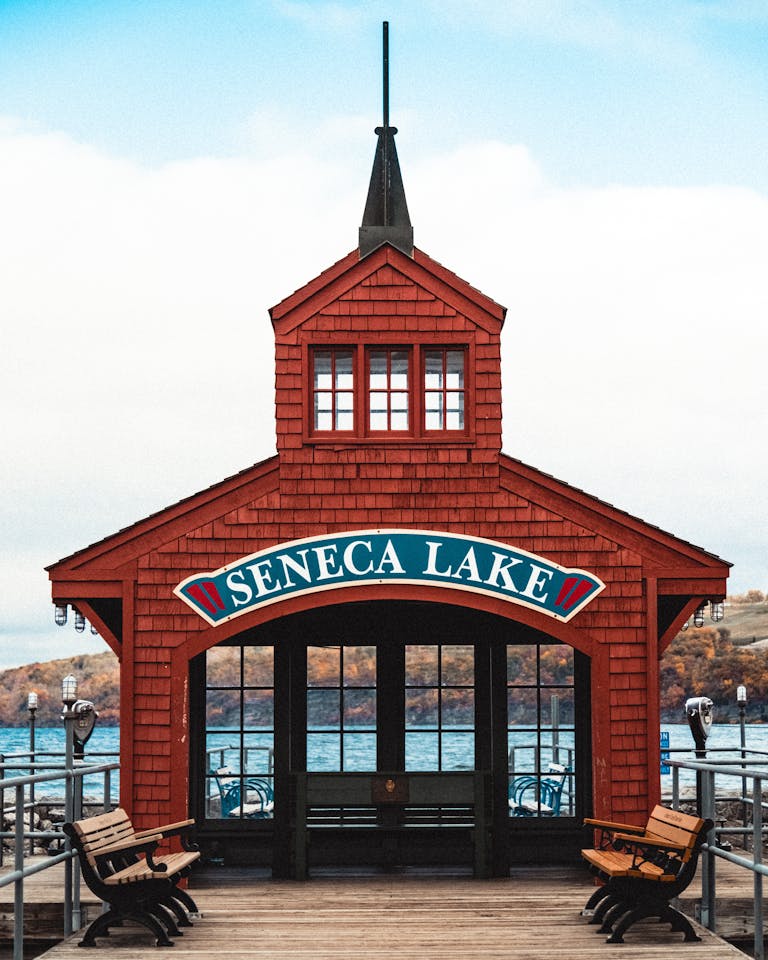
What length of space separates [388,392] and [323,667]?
100 inches

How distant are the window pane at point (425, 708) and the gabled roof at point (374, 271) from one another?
132 inches

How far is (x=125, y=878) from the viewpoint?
30.2 feet

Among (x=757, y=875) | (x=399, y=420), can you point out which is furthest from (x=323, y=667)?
(x=757, y=875)

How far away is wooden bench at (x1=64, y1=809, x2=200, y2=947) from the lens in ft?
30.3

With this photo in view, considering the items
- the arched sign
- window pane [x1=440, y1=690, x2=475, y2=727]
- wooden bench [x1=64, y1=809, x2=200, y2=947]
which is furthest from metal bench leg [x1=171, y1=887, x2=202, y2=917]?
window pane [x1=440, y1=690, x2=475, y2=727]

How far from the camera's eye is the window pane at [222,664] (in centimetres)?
1341

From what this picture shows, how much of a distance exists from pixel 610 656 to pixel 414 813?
2248 millimetres

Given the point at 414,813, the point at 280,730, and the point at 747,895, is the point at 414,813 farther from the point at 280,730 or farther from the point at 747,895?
the point at 747,895

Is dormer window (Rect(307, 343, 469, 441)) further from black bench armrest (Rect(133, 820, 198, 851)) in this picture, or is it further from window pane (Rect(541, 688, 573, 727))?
black bench armrest (Rect(133, 820, 198, 851))

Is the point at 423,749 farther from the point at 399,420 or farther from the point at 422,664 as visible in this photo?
the point at 399,420

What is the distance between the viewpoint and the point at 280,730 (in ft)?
40.8

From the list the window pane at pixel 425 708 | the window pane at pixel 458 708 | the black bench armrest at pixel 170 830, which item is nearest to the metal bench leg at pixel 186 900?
the black bench armrest at pixel 170 830

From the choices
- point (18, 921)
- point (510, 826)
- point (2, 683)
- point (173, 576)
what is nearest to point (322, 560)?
point (173, 576)

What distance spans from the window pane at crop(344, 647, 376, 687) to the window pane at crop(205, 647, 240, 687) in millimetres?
1068
